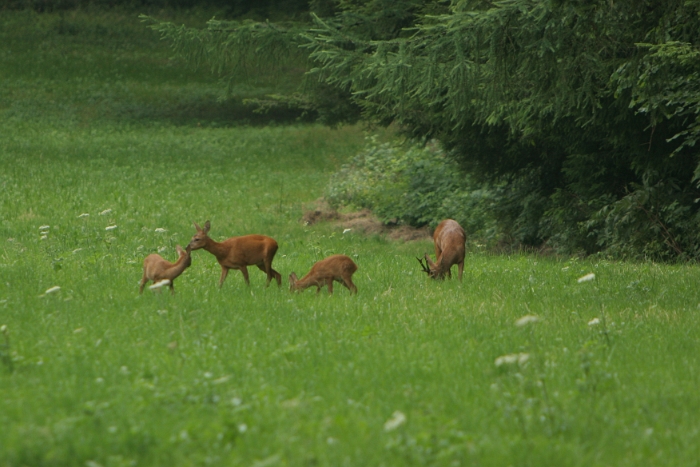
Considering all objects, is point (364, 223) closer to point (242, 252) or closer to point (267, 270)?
point (267, 270)

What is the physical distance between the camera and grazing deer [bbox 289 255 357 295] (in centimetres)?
1003

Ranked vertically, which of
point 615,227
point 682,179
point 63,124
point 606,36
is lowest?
point 63,124

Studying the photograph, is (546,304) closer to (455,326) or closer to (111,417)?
(455,326)

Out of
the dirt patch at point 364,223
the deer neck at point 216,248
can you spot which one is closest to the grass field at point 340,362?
the deer neck at point 216,248

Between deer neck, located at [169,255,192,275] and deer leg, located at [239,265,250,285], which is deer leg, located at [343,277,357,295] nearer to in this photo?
deer leg, located at [239,265,250,285]

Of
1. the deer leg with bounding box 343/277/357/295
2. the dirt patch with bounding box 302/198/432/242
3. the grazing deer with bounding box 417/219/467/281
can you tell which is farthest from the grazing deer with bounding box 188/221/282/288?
the dirt patch with bounding box 302/198/432/242

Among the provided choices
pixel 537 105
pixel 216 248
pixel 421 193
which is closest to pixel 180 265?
pixel 216 248

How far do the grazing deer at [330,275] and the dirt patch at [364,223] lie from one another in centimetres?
951

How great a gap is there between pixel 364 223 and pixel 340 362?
13929mm

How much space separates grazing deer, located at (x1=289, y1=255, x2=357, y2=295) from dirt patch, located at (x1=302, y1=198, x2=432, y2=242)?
951 cm

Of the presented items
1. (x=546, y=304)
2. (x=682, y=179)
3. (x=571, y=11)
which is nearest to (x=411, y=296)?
(x=546, y=304)

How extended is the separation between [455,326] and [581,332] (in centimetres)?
114

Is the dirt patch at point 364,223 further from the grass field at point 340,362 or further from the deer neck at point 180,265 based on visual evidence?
the deer neck at point 180,265

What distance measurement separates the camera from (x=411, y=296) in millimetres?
9945
